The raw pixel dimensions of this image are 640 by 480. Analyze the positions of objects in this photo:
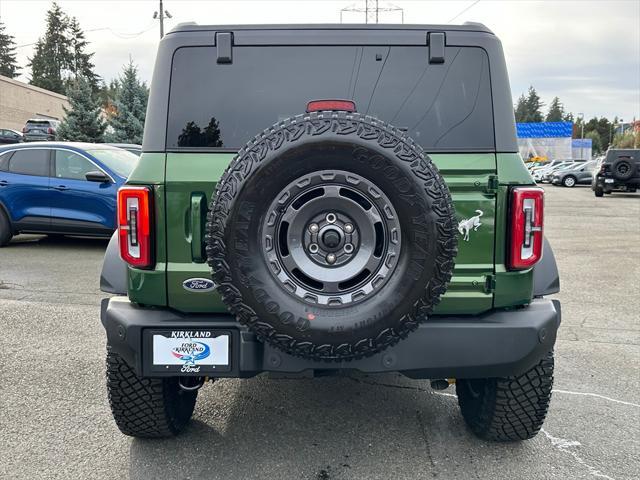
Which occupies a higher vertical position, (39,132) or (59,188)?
(39,132)

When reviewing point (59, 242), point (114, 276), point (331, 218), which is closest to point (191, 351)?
point (114, 276)

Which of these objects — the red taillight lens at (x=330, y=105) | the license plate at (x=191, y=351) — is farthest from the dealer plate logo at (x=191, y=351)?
the red taillight lens at (x=330, y=105)

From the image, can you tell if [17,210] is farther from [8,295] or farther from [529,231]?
[529,231]

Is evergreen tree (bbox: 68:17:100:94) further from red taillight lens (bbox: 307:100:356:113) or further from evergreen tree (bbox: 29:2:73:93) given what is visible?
red taillight lens (bbox: 307:100:356:113)

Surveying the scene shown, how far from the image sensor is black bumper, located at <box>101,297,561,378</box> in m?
2.56

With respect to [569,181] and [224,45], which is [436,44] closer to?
[224,45]

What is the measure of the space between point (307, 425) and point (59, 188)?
22.7 ft

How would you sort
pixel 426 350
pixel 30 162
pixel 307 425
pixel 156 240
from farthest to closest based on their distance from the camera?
pixel 30 162, pixel 307 425, pixel 156 240, pixel 426 350

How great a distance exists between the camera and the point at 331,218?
2.39 meters

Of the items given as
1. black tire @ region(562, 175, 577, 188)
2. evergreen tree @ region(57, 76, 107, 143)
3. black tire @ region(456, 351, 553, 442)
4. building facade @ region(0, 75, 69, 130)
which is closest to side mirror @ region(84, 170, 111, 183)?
black tire @ region(456, 351, 553, 442)

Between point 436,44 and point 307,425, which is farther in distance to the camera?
point 307,425

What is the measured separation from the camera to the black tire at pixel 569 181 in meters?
33.8

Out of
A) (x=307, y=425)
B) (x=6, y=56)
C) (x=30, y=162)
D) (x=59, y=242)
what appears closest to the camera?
(x=307, y=425)

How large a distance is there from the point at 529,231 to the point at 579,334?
3.17 m
